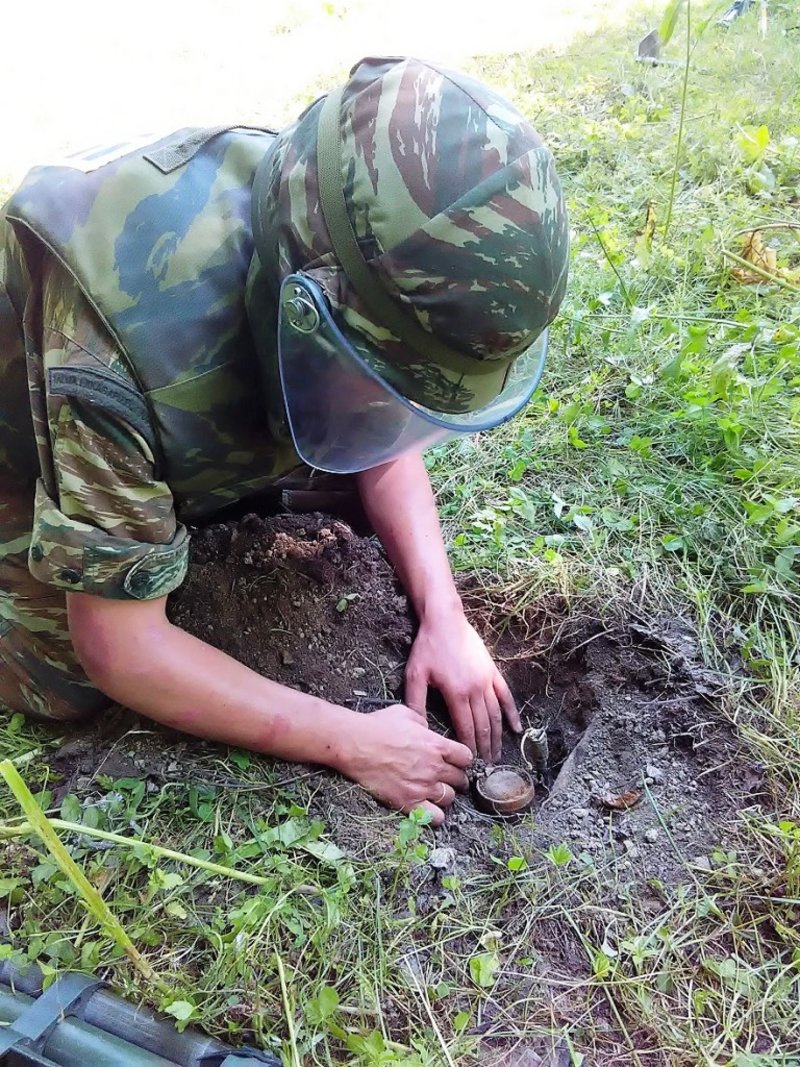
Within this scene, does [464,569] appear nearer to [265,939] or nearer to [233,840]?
[233,840]

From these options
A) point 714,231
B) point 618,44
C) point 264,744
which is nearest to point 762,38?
point 618,44

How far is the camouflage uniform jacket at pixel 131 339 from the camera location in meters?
1.28

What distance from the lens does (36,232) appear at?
50.8 inches

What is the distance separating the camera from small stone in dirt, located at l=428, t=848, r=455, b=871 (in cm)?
155

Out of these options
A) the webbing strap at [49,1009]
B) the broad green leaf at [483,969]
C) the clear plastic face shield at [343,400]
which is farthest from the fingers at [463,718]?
the webbing strap at [49,1009]

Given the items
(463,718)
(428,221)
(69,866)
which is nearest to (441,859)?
(463,718)

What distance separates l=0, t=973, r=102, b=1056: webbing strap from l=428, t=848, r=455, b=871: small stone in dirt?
607 mm

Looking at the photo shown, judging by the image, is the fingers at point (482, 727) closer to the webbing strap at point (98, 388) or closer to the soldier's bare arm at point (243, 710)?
the soldier's bare arm at point (243, 710)

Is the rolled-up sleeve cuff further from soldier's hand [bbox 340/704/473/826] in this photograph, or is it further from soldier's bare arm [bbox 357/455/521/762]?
soldier's bare arm [bbox 357/455/521/762]

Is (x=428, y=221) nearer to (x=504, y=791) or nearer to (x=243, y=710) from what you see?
(x=243, y=710)

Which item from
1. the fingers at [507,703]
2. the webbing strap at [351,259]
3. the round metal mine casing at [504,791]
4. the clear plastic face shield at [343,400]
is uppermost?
the webbing strap at [351,259]

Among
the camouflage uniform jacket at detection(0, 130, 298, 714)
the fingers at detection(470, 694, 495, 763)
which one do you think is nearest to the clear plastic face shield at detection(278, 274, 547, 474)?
the camouflage uniform jacket at detection(0, 130, 298, 714)

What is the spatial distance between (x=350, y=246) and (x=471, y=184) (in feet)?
0.59

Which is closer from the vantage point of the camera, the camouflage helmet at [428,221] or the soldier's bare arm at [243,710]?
the camouflage helmet at [428,221]
